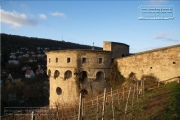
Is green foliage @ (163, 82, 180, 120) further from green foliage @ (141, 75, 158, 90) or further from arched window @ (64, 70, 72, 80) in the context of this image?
arched window @ (64, 70, 72, 80)

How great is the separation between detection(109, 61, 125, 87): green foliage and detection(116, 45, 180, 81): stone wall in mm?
722

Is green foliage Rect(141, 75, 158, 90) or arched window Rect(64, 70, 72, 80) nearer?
green foliage Rect(141, 75, 158, 90)

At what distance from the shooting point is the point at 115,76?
2425cm

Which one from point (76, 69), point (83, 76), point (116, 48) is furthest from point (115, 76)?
point (76, 69)

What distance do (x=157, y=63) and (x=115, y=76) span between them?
4615mm

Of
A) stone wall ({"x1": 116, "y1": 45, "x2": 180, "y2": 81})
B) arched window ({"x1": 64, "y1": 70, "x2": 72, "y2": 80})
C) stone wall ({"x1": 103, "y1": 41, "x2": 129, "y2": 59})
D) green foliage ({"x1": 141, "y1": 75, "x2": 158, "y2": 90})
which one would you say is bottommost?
green foliage ({"x1": 141, "y1": 75, "x2": 158, "y2": 90})

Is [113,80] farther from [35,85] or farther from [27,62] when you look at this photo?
[27,62]

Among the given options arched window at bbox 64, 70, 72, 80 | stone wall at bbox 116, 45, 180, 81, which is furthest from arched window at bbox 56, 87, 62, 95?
stone wall at bbox 116, 45, 180, 81

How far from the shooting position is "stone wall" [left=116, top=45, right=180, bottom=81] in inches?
800

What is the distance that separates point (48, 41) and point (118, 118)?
108m

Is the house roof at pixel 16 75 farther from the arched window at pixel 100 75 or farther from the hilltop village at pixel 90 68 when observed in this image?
the arched window at pixel 100 75

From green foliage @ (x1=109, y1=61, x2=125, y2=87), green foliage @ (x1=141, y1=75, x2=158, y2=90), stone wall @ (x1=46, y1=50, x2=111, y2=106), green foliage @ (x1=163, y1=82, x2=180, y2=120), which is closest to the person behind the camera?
green foliage @ (x1=163, y1=82, x2=180, y2=120)

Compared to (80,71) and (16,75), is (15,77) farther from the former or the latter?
(80,71)

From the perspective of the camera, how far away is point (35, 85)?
59.2 metres
